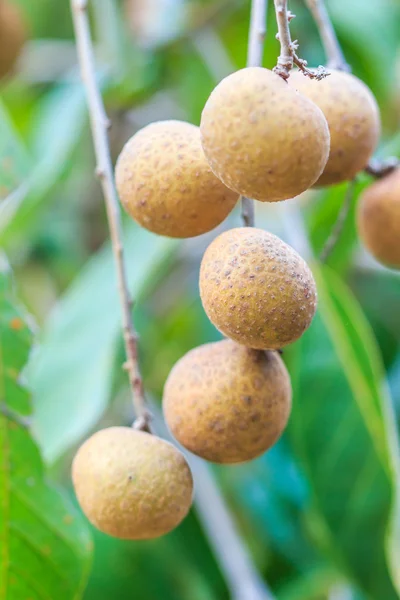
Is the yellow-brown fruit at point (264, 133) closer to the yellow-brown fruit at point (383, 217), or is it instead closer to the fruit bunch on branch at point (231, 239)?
the fruit bunch on branch at point (231, 239)

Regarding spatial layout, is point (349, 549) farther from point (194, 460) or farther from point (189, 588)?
point (189, 588)

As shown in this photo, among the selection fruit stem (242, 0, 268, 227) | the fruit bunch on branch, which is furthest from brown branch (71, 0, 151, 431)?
fruit stem (242, 0, 268, 227)

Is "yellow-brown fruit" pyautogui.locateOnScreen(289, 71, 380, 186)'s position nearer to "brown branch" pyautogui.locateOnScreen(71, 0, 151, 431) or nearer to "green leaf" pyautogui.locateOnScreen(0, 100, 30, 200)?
"brown branch" pyautogui.locateOnScreen(71, 0, 151, 431)

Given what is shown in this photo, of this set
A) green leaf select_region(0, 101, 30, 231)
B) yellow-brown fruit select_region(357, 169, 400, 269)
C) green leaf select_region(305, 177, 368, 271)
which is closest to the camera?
yellow-brown fruit select_region(357, 169, 400, 269)

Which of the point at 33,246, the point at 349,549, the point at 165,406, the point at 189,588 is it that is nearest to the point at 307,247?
the point at 349,549

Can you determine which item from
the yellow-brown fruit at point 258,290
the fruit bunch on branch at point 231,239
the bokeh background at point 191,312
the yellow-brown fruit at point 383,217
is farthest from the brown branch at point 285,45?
the bokeh background at point 191,312
